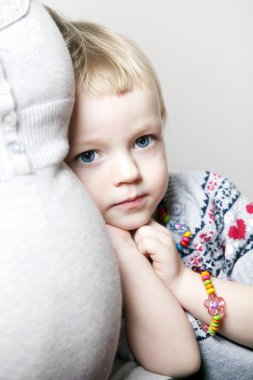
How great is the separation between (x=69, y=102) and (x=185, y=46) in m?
0.75

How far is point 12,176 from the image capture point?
0.65 meters

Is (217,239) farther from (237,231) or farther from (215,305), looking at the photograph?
(215,305)

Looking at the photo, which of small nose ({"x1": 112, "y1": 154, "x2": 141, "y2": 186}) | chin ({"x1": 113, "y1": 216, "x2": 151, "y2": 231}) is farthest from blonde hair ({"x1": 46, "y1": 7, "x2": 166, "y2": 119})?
chin ({"x1": 113, "y1": 216, "x2": 151, "y2": 231})

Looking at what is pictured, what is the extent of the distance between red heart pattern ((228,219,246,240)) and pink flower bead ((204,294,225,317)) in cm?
18

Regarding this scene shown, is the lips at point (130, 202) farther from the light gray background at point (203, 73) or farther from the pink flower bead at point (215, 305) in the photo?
the light gray background at point (203, 73)

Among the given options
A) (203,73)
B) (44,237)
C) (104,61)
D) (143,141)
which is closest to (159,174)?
(143,141)

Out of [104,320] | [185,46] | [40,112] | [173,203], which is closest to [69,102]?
[40,112]

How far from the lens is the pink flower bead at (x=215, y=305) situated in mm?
898

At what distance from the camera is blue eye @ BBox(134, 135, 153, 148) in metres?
0.93

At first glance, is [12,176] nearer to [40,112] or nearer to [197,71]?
[40,112]

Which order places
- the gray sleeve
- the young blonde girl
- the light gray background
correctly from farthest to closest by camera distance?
1. the light gray background
2. the young blonde girl
3. the gray sleeve

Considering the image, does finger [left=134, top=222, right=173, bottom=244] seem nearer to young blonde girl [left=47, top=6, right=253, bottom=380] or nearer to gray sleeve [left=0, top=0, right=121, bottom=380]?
young blonde girl [left=47, top=6, right=253, bottom=380]

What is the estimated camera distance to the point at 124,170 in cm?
87

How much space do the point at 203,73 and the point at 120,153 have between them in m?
0.65
